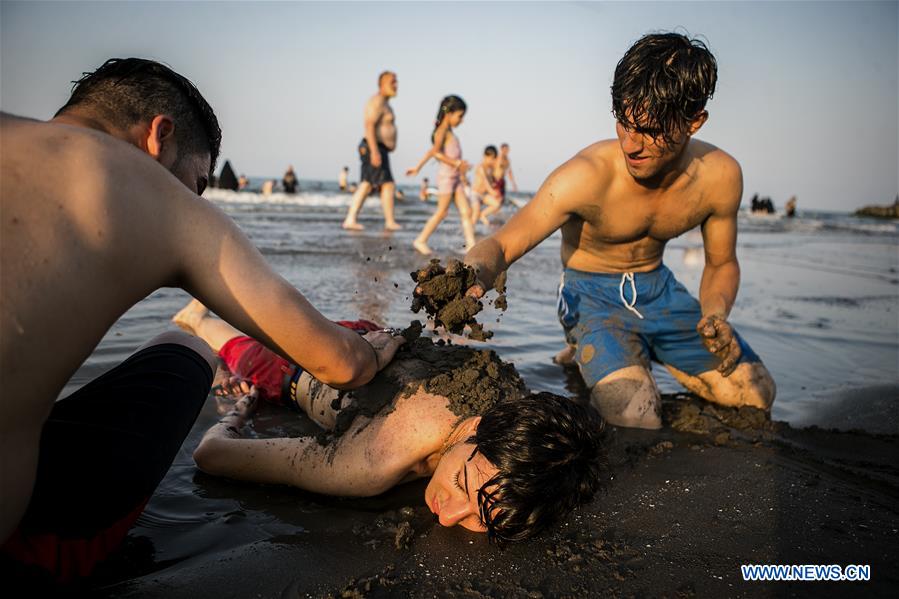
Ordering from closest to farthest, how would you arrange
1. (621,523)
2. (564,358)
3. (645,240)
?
(621,523)
(645,240)
(564,358)

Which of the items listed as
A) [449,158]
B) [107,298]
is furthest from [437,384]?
[449,158]

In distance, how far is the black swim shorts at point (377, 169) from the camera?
1044 cm

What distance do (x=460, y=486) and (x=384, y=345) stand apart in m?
0.67

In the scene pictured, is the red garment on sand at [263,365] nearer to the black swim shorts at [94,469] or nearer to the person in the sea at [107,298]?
the person in the sea at [107,298]

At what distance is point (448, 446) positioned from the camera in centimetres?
239

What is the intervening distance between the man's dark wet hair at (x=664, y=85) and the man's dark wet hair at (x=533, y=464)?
5.20ft

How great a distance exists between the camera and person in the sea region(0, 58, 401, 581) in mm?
1240

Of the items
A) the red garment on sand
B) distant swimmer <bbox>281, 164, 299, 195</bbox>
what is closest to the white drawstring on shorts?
the red garment on sand

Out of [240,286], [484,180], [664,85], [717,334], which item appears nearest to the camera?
[240,286]

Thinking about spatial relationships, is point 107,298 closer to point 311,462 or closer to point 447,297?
point 311,462

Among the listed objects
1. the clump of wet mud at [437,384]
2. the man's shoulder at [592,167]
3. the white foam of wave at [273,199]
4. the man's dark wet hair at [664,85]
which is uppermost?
the man's dark wet hair at [664,85]

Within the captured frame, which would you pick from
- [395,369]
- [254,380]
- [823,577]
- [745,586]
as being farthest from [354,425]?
[823,577]

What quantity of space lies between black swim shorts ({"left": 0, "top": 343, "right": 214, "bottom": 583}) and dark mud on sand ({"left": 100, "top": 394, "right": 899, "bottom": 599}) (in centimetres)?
24

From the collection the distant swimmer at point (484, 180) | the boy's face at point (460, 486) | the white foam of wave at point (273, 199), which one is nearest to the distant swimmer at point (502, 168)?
the distant swimmer at point (484, 180)
